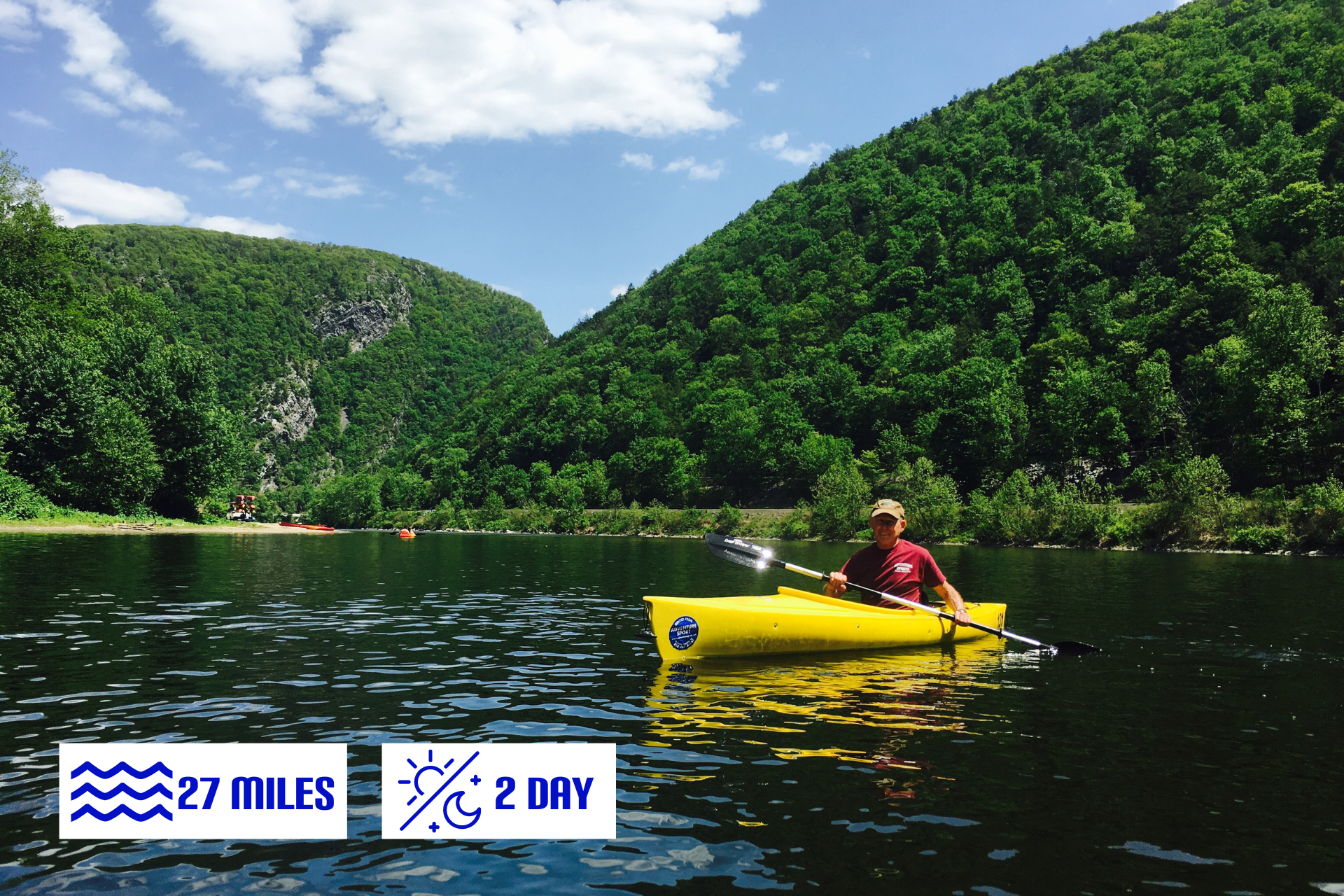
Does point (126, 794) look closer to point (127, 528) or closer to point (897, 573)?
point (897, 573)

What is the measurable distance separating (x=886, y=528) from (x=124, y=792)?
11.2 m

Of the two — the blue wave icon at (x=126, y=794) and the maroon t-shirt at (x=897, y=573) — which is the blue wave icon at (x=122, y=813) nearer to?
the blue wave icon at (x=126, y=794)

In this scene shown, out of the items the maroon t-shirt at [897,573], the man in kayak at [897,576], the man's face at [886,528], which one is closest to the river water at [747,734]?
the man in kayak at [897,576]

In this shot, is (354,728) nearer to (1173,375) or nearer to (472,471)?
(1173,375)

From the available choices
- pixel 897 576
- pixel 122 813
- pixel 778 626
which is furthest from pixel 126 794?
pixel 897 576

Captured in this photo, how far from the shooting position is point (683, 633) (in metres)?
13.1

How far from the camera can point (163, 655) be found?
43.4ft

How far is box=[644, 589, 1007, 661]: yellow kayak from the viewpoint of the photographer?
13.1m

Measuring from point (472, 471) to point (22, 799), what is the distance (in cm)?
15423

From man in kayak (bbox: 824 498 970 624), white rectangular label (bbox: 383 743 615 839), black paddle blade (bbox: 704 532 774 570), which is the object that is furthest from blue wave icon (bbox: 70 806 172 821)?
man in kayak (bbox: 824 498 970 624)

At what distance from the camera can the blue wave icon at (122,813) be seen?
6.30m

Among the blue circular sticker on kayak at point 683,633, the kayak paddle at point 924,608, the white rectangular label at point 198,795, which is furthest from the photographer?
the kayak paddle at point 924,608

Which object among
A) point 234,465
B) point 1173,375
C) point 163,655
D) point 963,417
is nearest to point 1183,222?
point 1173,375

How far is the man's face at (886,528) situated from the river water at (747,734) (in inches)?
81.7
